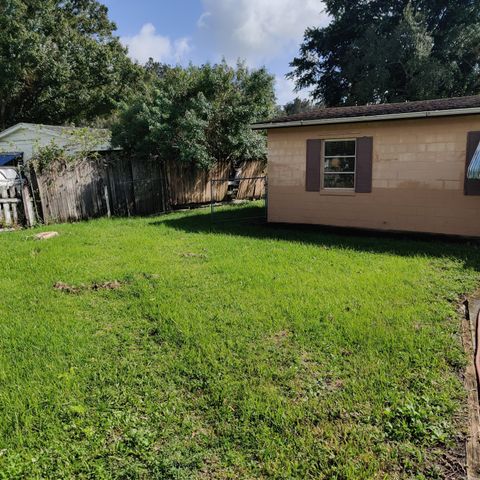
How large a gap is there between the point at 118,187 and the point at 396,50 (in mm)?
19043

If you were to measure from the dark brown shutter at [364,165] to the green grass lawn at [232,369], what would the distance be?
310cm

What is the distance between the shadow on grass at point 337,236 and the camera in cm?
725

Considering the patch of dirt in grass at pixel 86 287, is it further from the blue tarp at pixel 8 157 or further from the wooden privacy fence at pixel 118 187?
the blue tarp at pixel 8 157

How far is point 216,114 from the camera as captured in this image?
14.1 m

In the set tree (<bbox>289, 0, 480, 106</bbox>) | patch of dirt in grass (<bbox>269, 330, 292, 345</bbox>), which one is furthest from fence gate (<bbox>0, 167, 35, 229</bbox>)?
tree (<bbox>289, 0, 480, 106</bbox>)

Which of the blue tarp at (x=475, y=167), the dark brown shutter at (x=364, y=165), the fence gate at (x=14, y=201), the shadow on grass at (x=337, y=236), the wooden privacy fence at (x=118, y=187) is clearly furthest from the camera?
the wooden privacy fence at (x=118, y=187)

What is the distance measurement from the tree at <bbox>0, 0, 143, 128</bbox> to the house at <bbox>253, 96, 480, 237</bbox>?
49.8ft

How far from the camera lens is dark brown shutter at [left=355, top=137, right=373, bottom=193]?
8938 mm

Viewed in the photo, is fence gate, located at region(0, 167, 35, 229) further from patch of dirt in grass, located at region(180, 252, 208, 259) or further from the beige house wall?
the beige house wall

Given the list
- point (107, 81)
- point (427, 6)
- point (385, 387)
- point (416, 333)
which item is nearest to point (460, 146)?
point (416, 333)

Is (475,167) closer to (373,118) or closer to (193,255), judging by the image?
(373,118)

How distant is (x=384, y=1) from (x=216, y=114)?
19468 millimetres

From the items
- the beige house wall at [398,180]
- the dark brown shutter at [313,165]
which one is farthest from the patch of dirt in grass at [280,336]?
the dark brown shutter at [313,165]

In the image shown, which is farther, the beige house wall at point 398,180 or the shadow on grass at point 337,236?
the beige house wall at point 398,180
